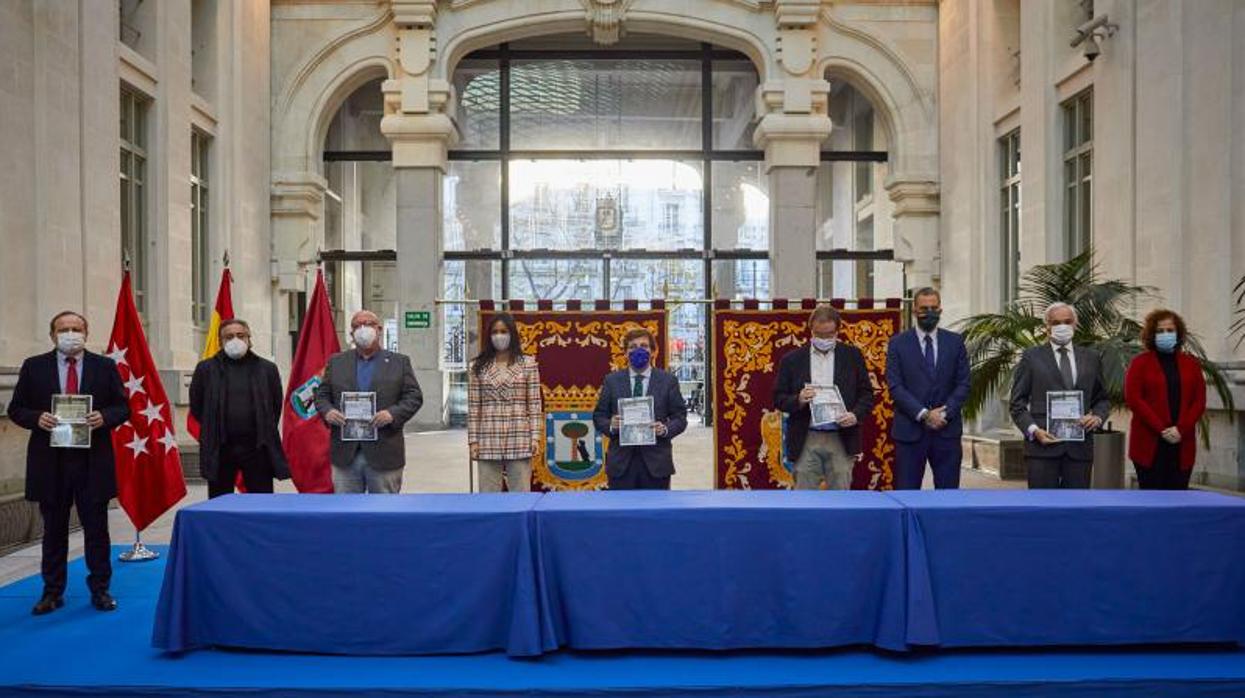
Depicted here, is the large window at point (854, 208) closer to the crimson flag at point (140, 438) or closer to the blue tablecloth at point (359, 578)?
the crimson flag at point (140, 438)

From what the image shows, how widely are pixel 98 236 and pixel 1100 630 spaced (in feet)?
31.4

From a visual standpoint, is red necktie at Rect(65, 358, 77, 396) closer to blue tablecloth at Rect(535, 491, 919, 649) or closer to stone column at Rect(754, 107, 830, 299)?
blue tablecloth at Rect(535, 491, 919, 649)

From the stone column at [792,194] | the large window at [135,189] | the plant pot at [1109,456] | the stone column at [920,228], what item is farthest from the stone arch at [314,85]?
the plant pot at [1109,456]

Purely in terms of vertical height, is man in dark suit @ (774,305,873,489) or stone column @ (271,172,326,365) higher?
stone column @ (271,172,326,365)

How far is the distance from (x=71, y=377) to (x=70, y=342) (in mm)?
216

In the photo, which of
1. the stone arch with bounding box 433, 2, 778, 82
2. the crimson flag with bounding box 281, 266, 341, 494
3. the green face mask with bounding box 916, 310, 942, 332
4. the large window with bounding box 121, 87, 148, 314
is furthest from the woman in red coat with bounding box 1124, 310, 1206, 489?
the stone arch with bounding box 433, 2, 778, 82

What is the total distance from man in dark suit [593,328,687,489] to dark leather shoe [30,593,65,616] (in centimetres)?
323

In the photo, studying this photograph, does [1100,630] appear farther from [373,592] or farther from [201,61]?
[201,61]

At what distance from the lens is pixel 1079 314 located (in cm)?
921

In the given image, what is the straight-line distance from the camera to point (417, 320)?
58.7 feet

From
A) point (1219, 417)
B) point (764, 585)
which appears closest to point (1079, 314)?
point (1219, 417)

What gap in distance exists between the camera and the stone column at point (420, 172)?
1752 cm

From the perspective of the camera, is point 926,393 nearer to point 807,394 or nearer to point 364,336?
point 807,394

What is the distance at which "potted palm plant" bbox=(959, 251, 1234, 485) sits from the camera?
847 cm
